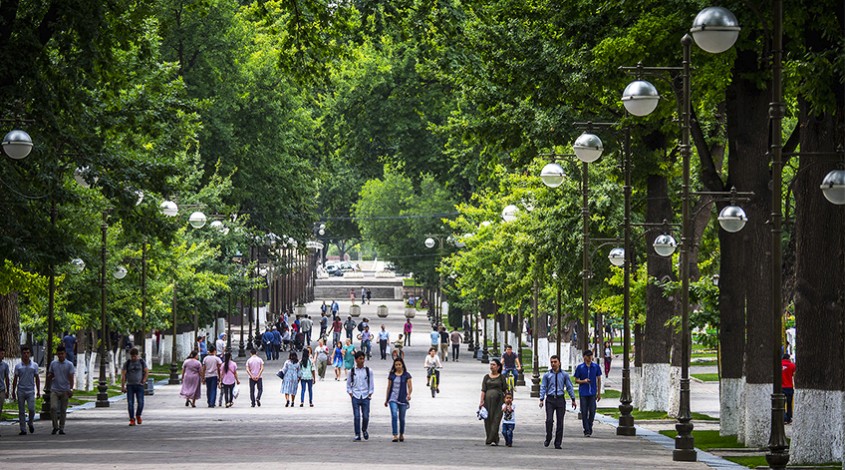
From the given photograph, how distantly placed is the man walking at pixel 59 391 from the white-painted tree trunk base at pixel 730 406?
11901 millimetres

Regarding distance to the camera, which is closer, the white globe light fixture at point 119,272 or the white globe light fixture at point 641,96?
the white globe light fixture at point 641,96

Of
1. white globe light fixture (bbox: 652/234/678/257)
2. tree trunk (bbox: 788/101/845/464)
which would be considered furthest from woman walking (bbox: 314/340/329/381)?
tree trunk (bbox: 788/101/845/464)

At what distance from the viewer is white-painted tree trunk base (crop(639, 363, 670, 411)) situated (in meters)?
37.7

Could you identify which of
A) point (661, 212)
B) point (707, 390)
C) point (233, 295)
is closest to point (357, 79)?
point (233, 295)

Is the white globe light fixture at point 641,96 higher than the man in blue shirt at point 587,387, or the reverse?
the white globe light fixture at point 641,96

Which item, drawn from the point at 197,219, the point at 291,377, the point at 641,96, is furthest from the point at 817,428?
Answer: the point at 197,219

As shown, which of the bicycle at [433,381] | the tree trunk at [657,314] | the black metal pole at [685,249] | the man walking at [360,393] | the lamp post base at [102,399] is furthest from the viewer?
the bicycle at [433,381]

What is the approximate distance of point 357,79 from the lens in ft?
235

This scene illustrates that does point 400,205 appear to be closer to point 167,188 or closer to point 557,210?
point 557,210

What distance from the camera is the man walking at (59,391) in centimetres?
3006

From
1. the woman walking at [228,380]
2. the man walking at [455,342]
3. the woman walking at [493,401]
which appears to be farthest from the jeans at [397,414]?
the man walking at [455,342]

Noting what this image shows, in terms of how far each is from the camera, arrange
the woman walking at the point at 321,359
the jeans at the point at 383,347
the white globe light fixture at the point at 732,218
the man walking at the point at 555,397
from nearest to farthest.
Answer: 1. the white globe light fixture at the point at 732,218
2. the man walking at the point at 555,397
3. the woman walking at the point at 321,359
4. the jeans at the point at 383,347

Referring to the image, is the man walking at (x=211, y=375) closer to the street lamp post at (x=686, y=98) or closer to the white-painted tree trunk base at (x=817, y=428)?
the street lamp post at (x=686, y=98)

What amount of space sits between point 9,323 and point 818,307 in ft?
68.8
